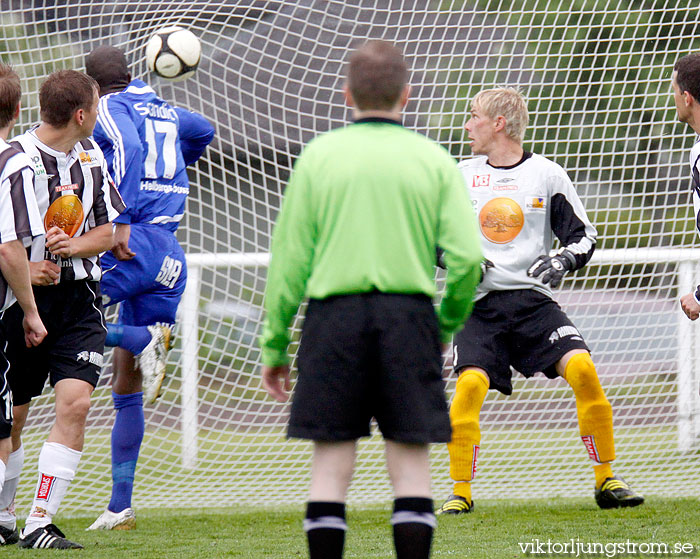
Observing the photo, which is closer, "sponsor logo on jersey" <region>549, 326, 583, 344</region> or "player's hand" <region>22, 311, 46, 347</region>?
"player's hand" <region>22, 311, 46, 347</region>

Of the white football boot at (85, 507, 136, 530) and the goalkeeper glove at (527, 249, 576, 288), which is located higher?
the goalkeeper glove at (527, 249, 576, 288)

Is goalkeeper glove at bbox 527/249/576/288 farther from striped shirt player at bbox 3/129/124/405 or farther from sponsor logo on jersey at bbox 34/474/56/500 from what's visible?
sponsor logo on jersey at bbox 34/474/56/500

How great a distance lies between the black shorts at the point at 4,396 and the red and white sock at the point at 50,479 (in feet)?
0.97

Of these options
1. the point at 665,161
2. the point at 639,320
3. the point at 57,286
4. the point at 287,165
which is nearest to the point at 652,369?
the point at 639,320

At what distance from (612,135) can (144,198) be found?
114 inches

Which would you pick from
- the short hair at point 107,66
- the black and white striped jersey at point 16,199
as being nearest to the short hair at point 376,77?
the black and white striped jersey at point 16,199

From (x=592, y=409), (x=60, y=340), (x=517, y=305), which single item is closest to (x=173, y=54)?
(x=60, y=340)

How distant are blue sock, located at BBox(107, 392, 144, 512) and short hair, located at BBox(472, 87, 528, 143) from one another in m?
1.83

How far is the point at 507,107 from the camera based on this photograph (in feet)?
12.8

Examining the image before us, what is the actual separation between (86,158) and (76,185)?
4.4 inches

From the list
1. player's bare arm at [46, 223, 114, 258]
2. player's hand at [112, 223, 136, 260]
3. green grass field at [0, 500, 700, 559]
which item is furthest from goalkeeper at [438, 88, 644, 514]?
player's bare arm at [46, 223, 114, 258]

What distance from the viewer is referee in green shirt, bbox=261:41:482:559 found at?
6.87 feet

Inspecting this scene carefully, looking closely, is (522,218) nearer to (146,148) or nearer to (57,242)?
(146,148)

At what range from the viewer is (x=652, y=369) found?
19.5 feet
